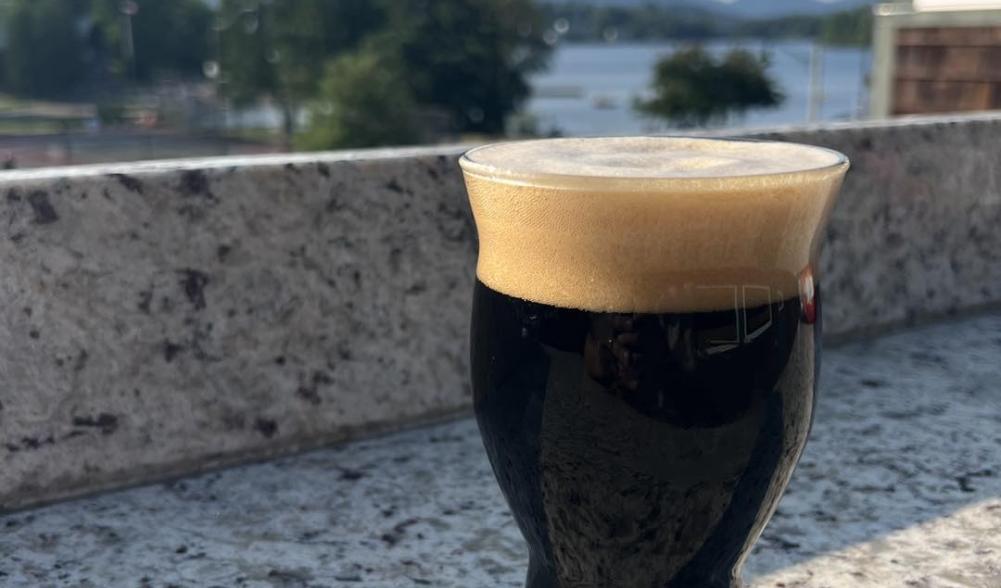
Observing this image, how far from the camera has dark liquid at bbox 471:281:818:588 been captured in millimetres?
838

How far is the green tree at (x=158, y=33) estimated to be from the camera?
196 ft

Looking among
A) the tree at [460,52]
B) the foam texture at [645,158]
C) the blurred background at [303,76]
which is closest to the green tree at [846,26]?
the blurred background at [303,76]

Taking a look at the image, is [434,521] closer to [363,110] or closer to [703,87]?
[363,110]

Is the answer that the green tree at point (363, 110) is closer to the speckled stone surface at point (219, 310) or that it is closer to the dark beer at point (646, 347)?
the speckled stone surface at point (219, 310)

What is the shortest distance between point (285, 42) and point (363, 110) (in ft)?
37.0

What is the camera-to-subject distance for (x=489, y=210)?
3.02ft

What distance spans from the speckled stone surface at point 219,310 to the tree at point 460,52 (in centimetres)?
4234

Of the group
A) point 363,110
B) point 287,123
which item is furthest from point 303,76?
point 363,110

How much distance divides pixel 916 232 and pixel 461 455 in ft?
4.06

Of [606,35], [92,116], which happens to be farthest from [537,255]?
[606,35]

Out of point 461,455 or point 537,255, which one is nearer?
point 537,255

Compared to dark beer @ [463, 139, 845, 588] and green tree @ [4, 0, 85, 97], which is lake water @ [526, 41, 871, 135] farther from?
dark beer @ [463, 139, 845, 588]

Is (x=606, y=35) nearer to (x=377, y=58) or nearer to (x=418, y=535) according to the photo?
(x=377, y=58)

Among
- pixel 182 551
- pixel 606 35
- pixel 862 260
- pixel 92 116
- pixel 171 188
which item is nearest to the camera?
pixel 182 551
